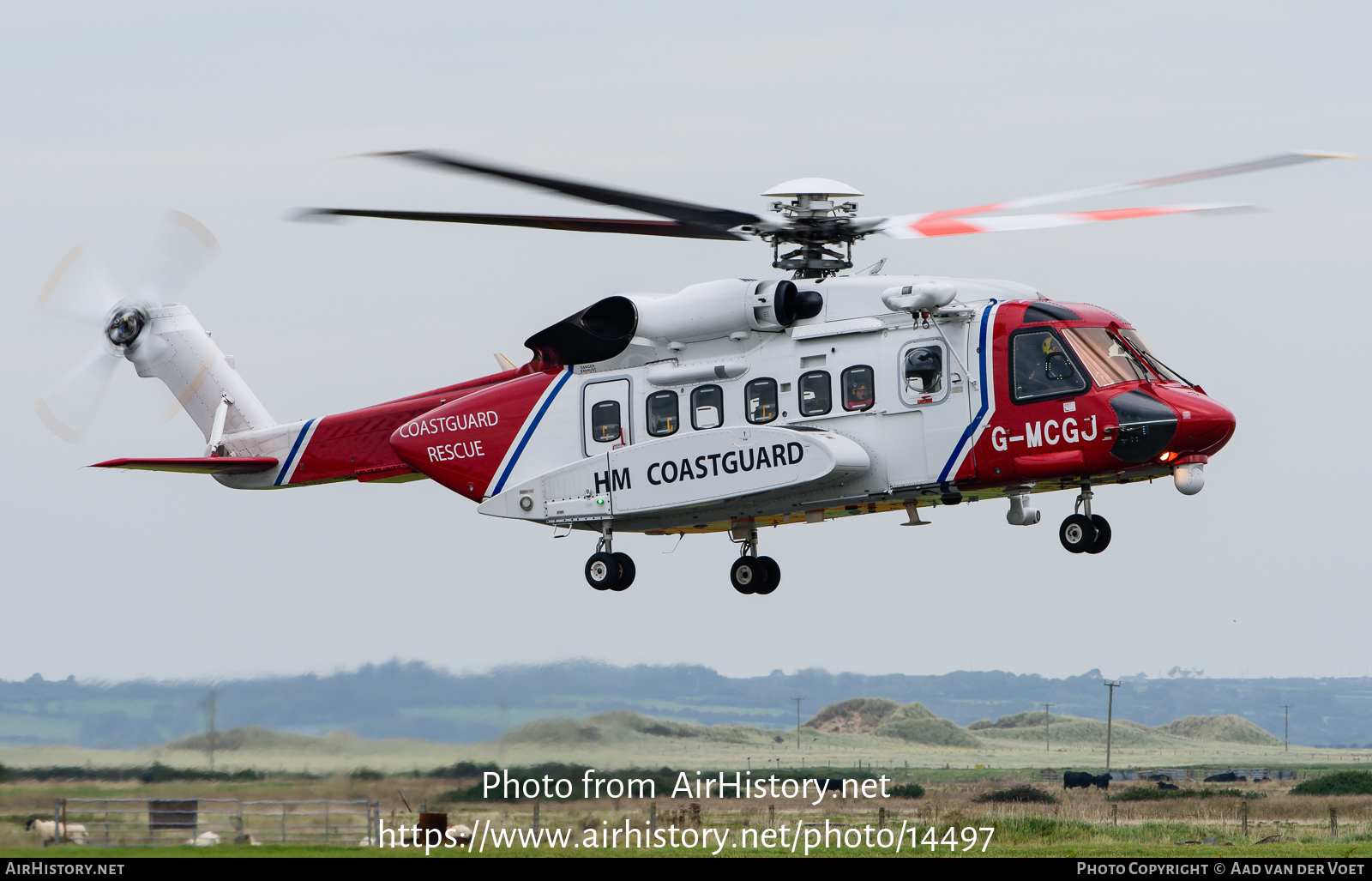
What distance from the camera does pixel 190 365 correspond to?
27.8m

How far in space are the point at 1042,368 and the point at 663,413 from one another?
16.9 feet

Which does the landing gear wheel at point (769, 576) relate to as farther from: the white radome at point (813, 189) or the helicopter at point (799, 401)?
the white radome at point (813, 189)

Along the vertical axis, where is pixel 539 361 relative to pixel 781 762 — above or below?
above

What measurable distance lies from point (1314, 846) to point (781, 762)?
16.8m

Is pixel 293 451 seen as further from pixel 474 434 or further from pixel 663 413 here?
pixel 663 413

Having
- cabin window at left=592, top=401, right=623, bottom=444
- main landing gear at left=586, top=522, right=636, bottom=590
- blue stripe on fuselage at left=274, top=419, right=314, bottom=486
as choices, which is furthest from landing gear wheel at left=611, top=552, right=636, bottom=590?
blue stripe on fuselage at left=274, top=419, right=314, bottom=486

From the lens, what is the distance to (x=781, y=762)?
4678cm

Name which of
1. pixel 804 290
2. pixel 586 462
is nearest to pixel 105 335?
pixel 586 462

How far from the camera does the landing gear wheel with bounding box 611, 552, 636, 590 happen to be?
22.9 metres

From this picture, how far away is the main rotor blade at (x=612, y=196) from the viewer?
17766mm

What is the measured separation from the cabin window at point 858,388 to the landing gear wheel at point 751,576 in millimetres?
3416

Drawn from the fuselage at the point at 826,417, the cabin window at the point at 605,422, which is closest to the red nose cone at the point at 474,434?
the fuselage at the point at 826,417

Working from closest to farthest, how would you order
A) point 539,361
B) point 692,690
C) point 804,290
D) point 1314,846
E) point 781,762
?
point 804,290, point 539,361, point 692,690, point 1314,846, point 781,762

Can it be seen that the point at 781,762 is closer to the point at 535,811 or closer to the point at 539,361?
the point at 535,811
